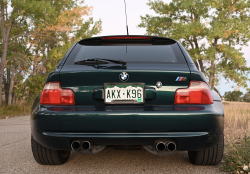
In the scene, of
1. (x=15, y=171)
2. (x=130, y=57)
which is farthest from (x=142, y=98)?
(x=15, y=171)

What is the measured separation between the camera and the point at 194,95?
2932 millimetres

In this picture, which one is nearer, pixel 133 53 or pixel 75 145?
pixel 75 145

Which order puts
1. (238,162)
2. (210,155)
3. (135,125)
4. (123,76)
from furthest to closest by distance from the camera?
(210,155), (238,162), (123,76), (135,125)

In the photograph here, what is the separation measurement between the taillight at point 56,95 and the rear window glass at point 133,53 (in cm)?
37

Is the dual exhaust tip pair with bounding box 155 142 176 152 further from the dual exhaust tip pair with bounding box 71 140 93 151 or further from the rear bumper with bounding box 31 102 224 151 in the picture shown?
the dual exhaust tip pair with bounding box 71 140 93 151

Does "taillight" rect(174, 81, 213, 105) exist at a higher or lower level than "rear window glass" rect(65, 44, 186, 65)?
lower

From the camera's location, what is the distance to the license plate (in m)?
2.87

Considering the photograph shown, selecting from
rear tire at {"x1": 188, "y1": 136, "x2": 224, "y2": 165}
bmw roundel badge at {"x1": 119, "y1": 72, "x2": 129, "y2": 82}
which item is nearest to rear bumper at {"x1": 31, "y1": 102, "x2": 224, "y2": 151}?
bmw roundel badge at {"x1": 119, "y1": 72, "x2": 129, "y2": 82}

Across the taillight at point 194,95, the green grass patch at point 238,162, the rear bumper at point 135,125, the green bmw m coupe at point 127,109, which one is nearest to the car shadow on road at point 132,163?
the green grass patch at point 238,162

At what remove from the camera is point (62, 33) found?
68.4 ft

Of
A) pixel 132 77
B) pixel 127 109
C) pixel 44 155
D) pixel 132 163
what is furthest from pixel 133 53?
pixel 44 155

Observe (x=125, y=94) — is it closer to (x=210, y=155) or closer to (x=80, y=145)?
(x=80, y=145)

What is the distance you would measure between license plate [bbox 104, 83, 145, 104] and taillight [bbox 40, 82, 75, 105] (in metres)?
0.38

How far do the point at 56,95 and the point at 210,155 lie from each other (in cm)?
193
